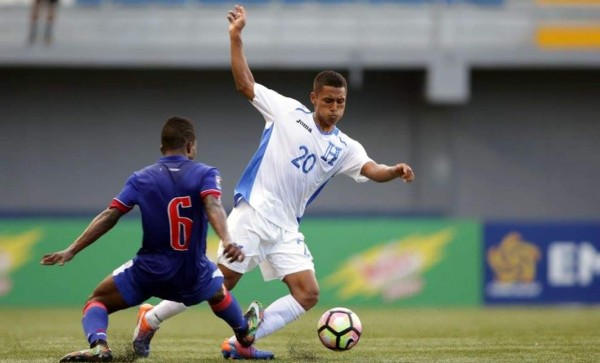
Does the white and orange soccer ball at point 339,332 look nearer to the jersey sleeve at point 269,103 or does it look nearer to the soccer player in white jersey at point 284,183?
the soccer player in white jersey at point 284,183

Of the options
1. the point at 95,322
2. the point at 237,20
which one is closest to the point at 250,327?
the point at 95,322

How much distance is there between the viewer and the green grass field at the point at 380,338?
9.12 meters

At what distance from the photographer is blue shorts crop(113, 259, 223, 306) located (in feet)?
26.7

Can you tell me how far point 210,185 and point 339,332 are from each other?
175 cm

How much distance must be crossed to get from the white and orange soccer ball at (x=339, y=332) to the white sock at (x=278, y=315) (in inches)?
9.4

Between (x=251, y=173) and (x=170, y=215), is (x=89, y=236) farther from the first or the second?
(x=251, y=173)

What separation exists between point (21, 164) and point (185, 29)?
4.36 metres

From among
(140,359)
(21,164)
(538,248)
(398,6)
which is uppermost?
(398,6)

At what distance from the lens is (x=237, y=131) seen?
24922mm

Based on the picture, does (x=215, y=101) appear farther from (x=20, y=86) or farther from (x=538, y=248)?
(x=538, y=248)

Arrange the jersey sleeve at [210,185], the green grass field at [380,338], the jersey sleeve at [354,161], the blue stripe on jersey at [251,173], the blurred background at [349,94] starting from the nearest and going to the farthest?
the jersey sleeve at [210,185] < the green grass field at [380,338] < the blue stripe on jersey at [251,173] < the jersey sleeve at [354,161] < the blurred background at [349,94]

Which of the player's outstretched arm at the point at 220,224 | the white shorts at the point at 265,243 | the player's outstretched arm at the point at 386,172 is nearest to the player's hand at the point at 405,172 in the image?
the player's outstretched arm at the point at 386,172

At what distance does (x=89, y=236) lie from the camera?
26.0 feet

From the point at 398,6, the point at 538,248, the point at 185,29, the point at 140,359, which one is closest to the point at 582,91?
the point at 398,6
